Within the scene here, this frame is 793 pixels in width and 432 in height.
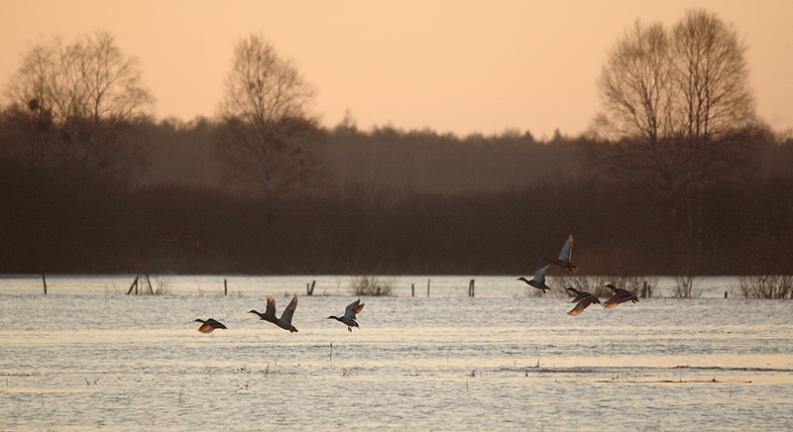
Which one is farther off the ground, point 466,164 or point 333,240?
point 466,164

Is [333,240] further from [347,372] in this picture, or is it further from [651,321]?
[347,372]

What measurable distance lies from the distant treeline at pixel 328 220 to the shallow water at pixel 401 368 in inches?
706

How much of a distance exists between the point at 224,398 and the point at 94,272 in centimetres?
4805

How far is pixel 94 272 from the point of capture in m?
67.4

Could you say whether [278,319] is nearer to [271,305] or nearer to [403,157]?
[271,305]

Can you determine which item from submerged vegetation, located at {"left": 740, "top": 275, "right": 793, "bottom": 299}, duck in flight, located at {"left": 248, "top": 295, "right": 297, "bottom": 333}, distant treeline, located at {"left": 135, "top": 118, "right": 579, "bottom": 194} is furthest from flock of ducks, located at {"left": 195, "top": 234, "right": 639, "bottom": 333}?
distant treeline, located at {"left": 135, "top": 118, "right": 579, "bottom": 194}

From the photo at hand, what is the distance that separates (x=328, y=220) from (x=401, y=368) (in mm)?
45862

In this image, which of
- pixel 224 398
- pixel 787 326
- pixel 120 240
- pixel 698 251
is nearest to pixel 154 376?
pixel 224 398

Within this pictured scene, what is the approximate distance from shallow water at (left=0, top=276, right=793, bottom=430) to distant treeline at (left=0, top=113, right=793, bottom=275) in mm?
17922

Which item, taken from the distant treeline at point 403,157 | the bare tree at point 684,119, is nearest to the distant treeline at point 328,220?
the bare tree at point 684,119

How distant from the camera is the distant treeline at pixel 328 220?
6334 cm

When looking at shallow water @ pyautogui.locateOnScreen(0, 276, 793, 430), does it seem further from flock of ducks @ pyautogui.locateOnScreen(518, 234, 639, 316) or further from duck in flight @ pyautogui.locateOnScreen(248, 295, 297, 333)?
flock of ducks @ pyautogui.locateOnScreen(518, 234, 639, 316)

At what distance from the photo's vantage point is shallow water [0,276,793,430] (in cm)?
1897

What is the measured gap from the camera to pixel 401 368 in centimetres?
2548
